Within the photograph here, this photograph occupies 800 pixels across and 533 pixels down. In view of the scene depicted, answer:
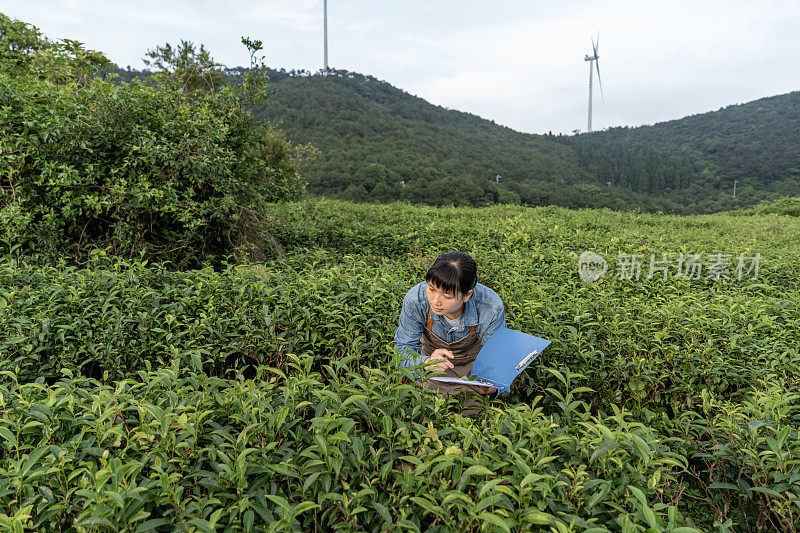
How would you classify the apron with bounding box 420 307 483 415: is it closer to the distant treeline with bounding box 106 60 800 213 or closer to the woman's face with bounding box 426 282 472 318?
the woman's face with bounding box 426 282 472 318

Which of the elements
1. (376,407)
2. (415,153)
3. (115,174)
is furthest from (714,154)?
(376,407)

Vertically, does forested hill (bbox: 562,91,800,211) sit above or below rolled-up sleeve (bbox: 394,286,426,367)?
above

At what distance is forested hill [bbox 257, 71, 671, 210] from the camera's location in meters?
35.7

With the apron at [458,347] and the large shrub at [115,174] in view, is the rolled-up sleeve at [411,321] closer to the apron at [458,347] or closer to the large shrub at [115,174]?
the apron at [458,347]

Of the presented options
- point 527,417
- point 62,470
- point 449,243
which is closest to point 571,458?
point 527,417

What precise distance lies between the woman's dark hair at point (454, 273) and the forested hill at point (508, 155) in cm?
2937

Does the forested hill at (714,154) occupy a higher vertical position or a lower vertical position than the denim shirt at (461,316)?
higher

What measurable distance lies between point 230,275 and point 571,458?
318cm

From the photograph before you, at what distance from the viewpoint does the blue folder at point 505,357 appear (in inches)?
90.2

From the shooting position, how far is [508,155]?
56.2 metres

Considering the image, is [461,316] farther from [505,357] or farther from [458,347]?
[505,357]

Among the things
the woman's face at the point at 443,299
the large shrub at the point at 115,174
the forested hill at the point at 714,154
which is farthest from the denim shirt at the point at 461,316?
the forested hill at the point at 714,154

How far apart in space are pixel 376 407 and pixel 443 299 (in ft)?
3.06

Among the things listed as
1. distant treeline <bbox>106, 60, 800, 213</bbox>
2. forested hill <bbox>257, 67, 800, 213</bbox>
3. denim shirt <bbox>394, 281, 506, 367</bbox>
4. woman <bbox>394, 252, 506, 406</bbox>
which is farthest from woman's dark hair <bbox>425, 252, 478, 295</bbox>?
forested hill <bbox>257, 67, 800, 213</bbox>
